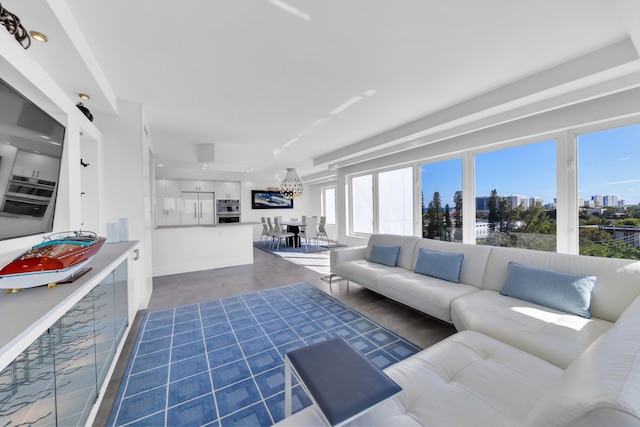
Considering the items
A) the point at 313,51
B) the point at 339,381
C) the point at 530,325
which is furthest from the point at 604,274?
the point at 313,51

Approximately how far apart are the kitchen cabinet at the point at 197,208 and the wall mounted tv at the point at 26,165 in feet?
21.8

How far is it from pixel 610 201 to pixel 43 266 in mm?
4736

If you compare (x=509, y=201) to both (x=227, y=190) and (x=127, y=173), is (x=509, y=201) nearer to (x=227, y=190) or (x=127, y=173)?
(x=127, y=173)

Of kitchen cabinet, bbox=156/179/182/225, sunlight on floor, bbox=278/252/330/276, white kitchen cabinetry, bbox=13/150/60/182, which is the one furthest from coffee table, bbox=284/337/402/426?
kitchen cabinet, bbox=156/179/182/225

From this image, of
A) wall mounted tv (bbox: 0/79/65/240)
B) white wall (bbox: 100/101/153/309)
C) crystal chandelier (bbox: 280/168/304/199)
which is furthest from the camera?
crystal chandelier (bbox: 280/168/304/199)

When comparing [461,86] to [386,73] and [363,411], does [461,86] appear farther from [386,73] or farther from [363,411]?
[363,411]

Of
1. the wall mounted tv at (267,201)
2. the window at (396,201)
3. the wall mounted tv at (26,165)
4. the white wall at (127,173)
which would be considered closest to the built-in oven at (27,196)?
the wall mounted tv at (26,165)

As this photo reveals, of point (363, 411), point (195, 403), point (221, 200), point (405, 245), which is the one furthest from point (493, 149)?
point (221, 200)

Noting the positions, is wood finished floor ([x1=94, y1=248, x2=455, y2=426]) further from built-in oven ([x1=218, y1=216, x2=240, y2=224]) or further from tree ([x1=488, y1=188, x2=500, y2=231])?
built-in oven ([x1=218, y1=216, x2=240, y2=224])

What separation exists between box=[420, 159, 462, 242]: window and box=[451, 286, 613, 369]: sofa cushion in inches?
91.5

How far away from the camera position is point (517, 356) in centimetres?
144

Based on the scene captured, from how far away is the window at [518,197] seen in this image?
3248 millimetres

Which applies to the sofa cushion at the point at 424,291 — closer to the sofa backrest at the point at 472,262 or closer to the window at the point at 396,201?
the sofa backrest at the point at 472,262

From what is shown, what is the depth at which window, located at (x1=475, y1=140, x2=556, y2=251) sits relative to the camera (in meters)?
3.25
